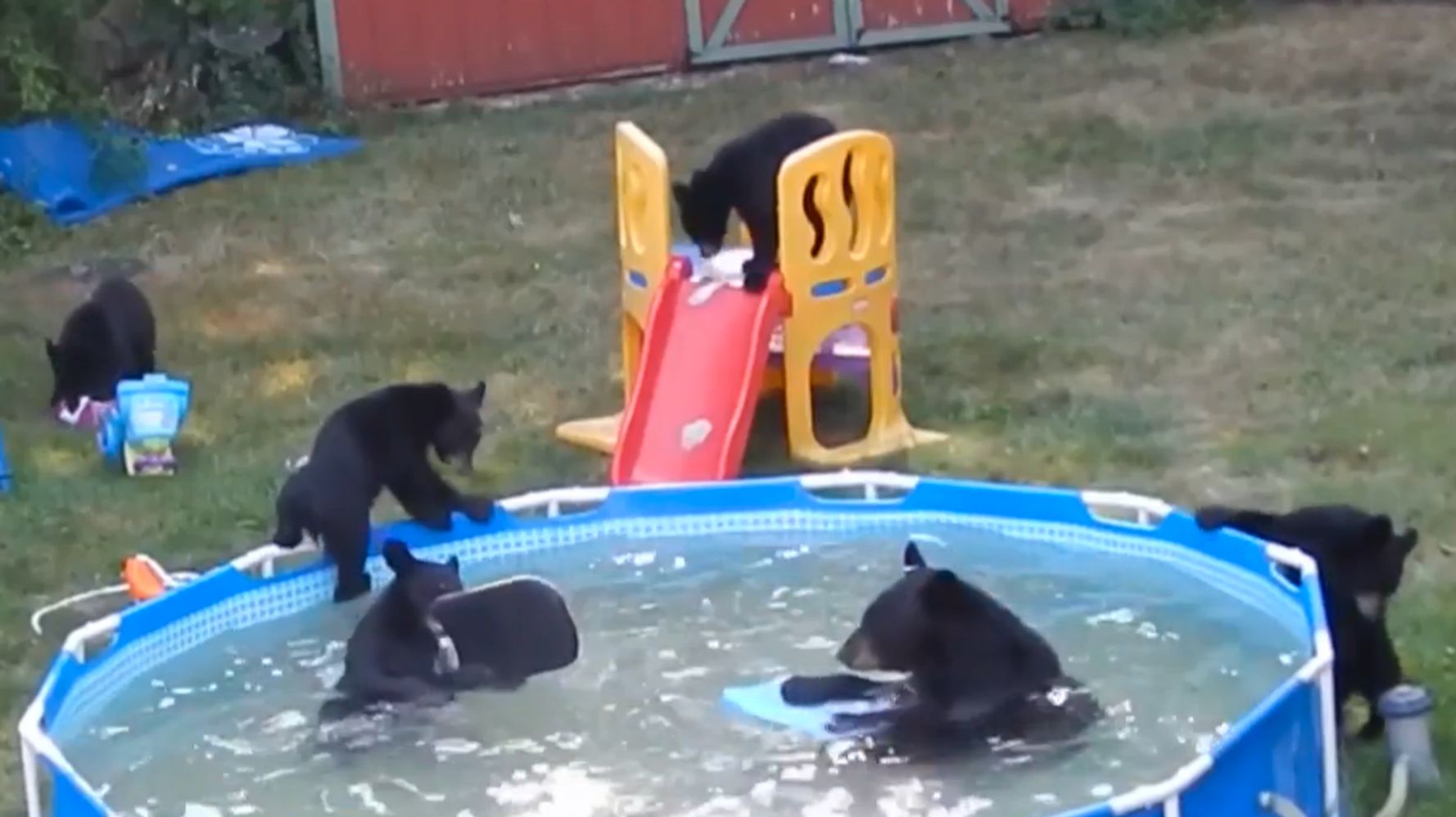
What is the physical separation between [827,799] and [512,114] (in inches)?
352

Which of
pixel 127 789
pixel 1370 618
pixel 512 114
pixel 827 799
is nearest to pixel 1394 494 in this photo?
pixel 1370 618

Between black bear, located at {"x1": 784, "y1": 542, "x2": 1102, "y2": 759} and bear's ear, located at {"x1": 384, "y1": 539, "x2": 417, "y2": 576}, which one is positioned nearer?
black bear, located at {"x1": 784, "y1": 542, "x2": 1102, "y2": 759}

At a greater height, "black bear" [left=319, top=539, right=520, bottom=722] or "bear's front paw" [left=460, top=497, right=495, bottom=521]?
"bear's front paw" [left=460, top=497, right=495, bottom=521]

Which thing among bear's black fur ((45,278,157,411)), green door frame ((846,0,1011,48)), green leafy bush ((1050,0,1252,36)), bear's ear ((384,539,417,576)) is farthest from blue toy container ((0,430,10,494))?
green leafy bush ((1050,0,1252,36))

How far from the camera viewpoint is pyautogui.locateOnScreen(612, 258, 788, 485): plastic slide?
676 cm

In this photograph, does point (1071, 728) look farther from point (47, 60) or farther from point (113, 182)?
point (113, 182)

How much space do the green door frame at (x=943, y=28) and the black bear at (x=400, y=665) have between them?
9796 mm

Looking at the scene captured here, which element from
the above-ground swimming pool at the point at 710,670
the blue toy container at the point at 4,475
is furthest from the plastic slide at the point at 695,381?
the blue toy container at the point at 4,475

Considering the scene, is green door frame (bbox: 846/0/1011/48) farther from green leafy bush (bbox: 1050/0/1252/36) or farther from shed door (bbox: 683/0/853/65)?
green leafy bush (bbox: 1050/0/1252/36)

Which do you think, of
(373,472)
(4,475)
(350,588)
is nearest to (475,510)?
(373,472)

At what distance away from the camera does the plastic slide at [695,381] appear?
676cm

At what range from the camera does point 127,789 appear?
15.9 ft

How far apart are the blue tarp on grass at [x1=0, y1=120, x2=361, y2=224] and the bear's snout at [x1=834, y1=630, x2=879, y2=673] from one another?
21.8 ft

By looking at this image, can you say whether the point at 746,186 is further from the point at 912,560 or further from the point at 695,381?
the point at 912,560
